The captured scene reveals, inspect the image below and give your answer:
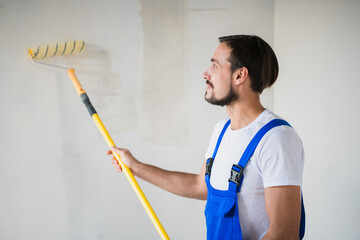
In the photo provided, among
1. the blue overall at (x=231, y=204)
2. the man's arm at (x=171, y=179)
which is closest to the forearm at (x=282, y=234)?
the blue overall at (x=231, y=204)

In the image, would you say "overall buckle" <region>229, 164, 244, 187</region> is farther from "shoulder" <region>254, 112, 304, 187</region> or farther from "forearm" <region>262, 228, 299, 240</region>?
"forearm" <region>262, 228, 299, 240</region>

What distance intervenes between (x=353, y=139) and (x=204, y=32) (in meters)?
1.10

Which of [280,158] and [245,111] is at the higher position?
[245,111]

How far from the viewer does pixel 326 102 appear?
1443 millimetres

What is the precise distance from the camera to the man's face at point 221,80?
1091mm

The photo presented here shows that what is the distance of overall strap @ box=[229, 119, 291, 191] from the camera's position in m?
0.95

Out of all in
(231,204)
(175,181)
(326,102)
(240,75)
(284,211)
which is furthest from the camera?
(326,102)

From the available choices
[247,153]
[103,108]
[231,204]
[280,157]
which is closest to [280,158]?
[280,157]

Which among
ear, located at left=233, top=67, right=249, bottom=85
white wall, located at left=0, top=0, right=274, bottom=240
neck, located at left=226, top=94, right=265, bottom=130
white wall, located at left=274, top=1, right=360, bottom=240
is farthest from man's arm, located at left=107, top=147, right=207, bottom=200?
white wall, located at left=0, top=0, right=274, bottom=240

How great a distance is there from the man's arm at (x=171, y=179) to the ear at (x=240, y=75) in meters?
0.39

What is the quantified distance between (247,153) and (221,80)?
0.28m

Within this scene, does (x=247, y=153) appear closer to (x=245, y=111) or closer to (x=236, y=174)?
(x=236, y=174)

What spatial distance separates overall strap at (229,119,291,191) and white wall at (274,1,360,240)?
0.46 meters

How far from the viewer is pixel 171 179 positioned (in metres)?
1.30
